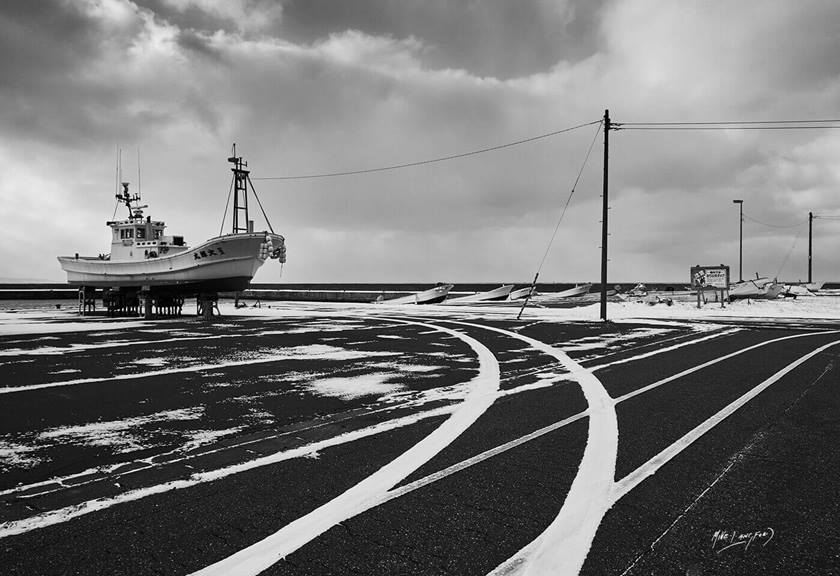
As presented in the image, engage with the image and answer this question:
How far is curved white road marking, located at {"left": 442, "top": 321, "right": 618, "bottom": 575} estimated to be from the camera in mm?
2570

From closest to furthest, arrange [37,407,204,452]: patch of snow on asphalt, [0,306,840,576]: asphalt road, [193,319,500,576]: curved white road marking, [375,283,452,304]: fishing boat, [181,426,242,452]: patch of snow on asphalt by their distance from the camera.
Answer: [193,319,500,576]: curved white road marking → [0,306,840,576]: asphalt road → [181,426,242,452]: patch of snow on asphalt → [37,407,204,452]: patch of snow on asphalt → [375,283,452,304]: fishing boat

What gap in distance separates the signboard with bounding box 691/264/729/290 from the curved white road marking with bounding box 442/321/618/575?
26.7 meters

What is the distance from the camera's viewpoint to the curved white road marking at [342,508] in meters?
2.56

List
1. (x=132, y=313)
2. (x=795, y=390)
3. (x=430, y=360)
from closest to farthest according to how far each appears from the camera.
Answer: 1. (x=795, y=390)
2. (x=430, y=360)
3. (x=132, y=313)

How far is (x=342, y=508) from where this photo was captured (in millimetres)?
3191

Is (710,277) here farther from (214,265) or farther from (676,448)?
(676,448)

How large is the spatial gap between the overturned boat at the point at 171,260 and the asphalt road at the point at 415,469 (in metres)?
17.9

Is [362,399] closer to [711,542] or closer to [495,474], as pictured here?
[495,474]

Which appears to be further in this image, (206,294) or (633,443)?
(206,294)

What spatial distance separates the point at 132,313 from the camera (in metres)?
30.9

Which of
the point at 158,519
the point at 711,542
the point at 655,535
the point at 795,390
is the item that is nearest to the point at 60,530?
the point at 158,519

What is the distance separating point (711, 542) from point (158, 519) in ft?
10.3
